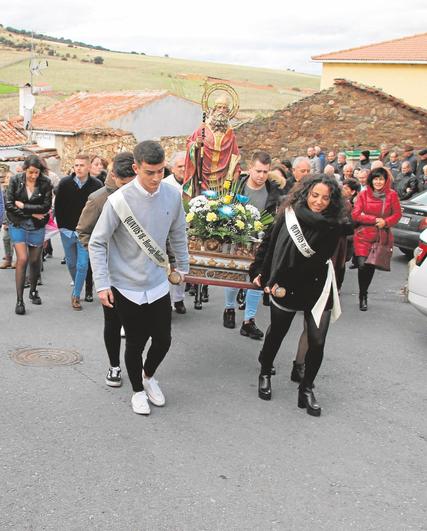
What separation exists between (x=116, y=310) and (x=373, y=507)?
2419 mm

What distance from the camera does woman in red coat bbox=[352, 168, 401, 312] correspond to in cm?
914

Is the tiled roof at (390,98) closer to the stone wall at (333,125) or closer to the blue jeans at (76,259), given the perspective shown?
the stone wall at (333,125)

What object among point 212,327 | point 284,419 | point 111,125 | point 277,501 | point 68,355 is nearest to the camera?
point 277,501

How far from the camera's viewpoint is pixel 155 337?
17.9ft

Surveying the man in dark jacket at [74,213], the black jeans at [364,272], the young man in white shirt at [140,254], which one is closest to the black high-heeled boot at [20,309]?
the man in dark jacket at [74,213]

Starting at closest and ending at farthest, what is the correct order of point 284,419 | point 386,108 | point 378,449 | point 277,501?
1. point 277,501
2. point 378,449
3. point 284,419
4. point 386,108

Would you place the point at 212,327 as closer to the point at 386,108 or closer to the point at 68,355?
the point at 68,355

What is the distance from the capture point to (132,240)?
5.21m

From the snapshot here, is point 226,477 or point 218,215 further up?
point 218,215

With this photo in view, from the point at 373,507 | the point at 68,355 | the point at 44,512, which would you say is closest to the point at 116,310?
the point at 68,355

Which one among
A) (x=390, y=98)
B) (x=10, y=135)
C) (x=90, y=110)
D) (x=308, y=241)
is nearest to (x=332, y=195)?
(x=308, y=241)

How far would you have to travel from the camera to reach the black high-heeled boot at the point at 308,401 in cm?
570

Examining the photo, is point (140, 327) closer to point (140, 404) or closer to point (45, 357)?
point (140, 404)

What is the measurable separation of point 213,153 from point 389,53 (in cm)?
2531
